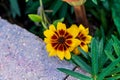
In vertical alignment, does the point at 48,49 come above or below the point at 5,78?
above

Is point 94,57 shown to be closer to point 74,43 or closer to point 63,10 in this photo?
point 74,43

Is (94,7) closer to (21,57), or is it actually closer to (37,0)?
(37,0)

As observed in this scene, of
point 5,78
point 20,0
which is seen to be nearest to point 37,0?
point 20,0

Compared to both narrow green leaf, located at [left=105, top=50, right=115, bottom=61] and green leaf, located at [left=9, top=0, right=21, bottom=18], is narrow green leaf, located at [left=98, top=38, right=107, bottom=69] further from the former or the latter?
green leaf, located at [left=9, top=0, right=21, bottom=18]

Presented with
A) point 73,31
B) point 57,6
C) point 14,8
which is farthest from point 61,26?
point 14,8

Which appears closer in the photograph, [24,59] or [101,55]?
[101,55]

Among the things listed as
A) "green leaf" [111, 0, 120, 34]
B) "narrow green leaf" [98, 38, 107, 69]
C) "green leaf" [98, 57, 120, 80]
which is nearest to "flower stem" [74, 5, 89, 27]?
"green leaf" [111, 0, 120, 34]
